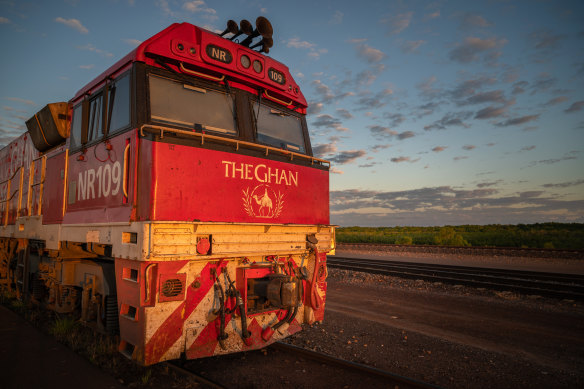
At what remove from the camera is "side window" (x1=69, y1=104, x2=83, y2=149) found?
510 cm

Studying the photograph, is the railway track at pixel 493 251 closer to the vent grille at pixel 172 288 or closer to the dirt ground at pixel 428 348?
the dirt ground at pixel 428 348

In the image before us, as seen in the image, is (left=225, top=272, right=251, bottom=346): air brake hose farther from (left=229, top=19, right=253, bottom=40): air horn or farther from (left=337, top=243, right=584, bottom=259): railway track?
(left=337, top=243, right=584, bottom=259): railway track

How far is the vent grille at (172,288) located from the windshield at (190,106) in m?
1.70

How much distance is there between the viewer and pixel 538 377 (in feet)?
13.9

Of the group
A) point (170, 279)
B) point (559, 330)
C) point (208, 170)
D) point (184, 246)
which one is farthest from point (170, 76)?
point (559, 330)

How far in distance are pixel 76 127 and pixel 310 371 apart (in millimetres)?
4497

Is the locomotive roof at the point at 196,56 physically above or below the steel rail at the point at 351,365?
above

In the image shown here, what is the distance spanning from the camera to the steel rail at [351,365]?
3701 mm

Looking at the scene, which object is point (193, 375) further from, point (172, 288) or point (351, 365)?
point (351, 365)

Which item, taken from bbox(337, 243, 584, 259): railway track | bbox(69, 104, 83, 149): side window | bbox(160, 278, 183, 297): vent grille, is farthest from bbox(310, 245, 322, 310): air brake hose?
bbox(337, 243, 584, 259): railway track

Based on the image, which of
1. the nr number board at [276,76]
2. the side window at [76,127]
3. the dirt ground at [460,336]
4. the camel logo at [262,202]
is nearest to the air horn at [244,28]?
the nr number board at [276,76]

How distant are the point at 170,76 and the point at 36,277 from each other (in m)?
5.08

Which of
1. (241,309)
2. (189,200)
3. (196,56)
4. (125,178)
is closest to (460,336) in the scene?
(241,309)

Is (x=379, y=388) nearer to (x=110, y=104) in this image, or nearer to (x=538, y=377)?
(x=538, y=377)
